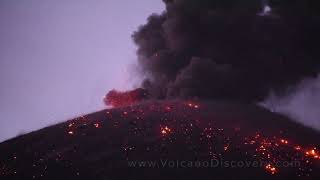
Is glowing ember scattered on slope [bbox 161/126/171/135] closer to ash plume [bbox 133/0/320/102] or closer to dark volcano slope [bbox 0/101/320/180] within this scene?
dark volcano slope [bbox 0/101/320/180]

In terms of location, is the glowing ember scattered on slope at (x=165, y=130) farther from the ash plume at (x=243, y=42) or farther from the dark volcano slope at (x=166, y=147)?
the ash plume at (x=243, y=42)

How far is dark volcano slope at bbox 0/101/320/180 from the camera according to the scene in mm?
20016

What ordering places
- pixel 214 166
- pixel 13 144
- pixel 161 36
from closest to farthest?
1. pixel 214 166
2. pixel 13 144
3. pixel 161 36

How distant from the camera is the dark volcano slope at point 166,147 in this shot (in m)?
20.0

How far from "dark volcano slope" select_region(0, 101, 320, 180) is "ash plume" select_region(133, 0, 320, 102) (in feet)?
38.1

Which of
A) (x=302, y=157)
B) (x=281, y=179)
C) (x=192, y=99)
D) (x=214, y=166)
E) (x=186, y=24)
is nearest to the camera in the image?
(x=281, y=179)

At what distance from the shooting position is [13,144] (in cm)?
2575

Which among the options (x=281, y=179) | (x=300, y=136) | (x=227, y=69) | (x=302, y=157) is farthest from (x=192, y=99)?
(x=281, y=179)

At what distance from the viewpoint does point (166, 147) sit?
22.8 meters

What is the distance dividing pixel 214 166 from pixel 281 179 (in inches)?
129

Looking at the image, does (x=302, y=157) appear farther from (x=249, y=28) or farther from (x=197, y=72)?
(x=249, y=28)

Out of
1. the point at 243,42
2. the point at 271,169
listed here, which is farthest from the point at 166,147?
the point at 243,42

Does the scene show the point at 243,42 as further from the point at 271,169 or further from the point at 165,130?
the point at 271,169

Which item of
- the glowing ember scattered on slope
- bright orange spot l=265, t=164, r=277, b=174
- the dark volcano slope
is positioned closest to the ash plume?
the dark volcano slope
